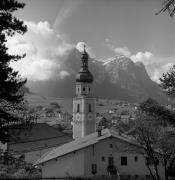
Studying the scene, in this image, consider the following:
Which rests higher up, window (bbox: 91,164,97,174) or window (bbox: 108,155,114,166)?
window (bbox: 108,155,114,166)

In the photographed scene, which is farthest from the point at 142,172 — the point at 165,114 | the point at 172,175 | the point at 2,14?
the point at 2,14

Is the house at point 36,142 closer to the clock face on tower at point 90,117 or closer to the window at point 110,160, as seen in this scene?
the clock face on tower at point 90,117

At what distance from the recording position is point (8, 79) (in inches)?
848

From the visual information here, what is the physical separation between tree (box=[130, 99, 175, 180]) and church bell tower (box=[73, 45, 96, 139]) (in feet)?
162

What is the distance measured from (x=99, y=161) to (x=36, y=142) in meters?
31.1

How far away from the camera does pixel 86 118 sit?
3076 inches

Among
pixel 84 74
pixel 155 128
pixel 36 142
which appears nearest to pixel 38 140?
pixel 36 142

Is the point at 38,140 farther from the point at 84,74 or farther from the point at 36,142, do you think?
the point at 84,74

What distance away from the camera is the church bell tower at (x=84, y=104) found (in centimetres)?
7725

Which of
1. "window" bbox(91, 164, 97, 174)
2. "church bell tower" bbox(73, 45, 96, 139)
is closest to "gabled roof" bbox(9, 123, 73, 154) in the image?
"church bell tower" bbox(73, 45, 96, 139)

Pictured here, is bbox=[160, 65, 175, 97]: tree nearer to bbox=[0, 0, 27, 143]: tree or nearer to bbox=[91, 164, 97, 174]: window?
bbox=[0, 0, 27, 143]: tree

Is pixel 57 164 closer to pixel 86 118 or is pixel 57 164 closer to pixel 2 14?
pixel 2 14

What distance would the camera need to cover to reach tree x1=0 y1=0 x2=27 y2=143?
67.3ft

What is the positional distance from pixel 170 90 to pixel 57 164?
25.2 meters
